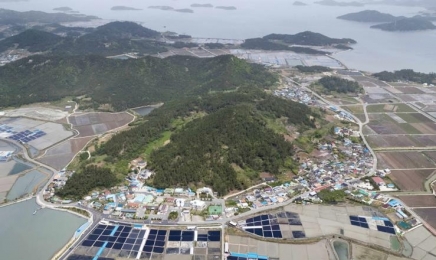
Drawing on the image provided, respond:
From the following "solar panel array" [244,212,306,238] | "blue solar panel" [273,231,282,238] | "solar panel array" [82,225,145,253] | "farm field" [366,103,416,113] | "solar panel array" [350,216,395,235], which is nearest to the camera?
"solar panel array" [82,225,145,253]

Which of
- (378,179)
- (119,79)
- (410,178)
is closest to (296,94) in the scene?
(410,178)

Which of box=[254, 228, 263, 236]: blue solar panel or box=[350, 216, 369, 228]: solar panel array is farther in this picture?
box=[350, 216, 369, 228]: solar panel array

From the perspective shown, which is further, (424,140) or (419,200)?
(424,140)

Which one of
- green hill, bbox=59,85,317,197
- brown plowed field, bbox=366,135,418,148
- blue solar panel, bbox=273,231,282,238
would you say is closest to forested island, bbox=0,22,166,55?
green hill, bbox=59,85,317,197

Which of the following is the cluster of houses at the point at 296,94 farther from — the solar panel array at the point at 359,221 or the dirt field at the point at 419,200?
the solar panel array at the point at 359,221

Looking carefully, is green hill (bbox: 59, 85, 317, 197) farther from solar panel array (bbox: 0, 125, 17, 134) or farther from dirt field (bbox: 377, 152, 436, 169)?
solar panel array (bbox: 0, 125, 17, 134)

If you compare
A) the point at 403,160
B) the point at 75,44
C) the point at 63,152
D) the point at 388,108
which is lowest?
the point at 63,152

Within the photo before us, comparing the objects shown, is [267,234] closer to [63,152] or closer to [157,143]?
[157,143]
